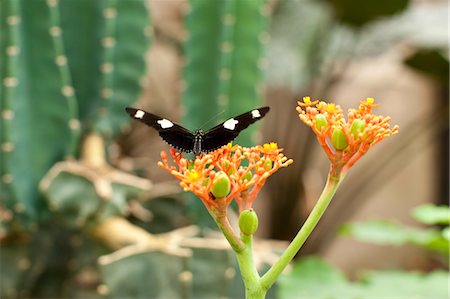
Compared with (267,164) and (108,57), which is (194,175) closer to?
(267,164)

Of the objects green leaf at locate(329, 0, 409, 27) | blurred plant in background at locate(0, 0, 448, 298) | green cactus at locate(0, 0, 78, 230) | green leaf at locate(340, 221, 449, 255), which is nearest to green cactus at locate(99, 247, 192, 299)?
blurred plant in background at locate(0, 0, 448, 298)

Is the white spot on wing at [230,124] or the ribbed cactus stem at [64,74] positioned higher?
the ribbed cactus stem at [64,74]

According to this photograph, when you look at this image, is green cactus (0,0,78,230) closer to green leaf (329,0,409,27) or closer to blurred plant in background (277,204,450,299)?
blurred plant in background (277,204,450,299)

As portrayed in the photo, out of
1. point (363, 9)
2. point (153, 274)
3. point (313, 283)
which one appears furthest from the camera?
point (363, 9)

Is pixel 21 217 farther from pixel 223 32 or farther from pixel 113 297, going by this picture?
pixel 223 32

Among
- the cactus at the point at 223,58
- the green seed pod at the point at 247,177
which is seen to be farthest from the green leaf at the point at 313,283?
the green seed pod at the point at 247,177

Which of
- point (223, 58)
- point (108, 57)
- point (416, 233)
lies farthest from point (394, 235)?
point (108, 57)

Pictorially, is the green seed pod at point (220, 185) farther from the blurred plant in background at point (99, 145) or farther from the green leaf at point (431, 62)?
the green leaf at point (431, 62)

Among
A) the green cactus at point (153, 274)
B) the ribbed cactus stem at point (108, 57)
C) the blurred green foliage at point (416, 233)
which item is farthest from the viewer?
the blurred green foliage at point (416, 233)
